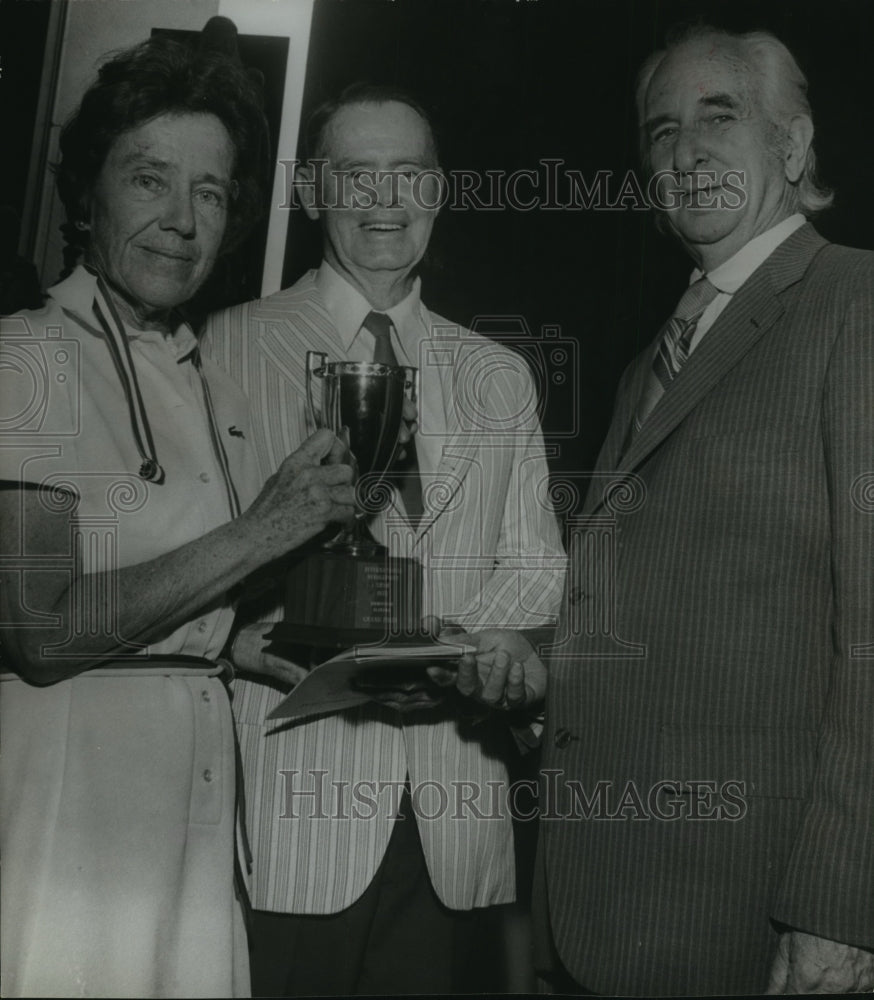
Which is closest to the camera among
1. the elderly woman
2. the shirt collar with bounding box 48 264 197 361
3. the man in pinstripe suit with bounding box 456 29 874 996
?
the man in pinstripe suit with bounding box 456 29 874 996

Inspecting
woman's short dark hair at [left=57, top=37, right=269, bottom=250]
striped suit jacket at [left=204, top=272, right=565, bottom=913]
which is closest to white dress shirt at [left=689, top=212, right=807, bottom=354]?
striped suit jacket at [left=204, top=272, right=565, bottom=913]

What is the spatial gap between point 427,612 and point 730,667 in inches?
20.7

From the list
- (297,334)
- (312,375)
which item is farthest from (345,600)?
(297,334)

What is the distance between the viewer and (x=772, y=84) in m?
2.07

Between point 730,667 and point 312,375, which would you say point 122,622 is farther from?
point 730,667

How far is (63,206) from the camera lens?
1.97 m

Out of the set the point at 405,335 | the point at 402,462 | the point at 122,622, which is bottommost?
the point at 122,622

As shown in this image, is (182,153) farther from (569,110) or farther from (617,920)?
(617,920)

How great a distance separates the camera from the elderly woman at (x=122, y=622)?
178cm

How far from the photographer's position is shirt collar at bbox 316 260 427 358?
2.04 meters

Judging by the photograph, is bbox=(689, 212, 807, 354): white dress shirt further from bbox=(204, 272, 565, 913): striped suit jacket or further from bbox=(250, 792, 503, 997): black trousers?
bbox=(250, 792, 503, 997): black trousers

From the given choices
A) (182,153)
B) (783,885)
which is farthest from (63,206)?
(783,885)

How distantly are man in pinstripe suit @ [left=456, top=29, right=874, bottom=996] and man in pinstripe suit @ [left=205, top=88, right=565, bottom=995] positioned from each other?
0.13 m

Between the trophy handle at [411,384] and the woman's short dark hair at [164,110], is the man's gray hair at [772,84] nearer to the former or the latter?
the trophy handle at [411,384]
